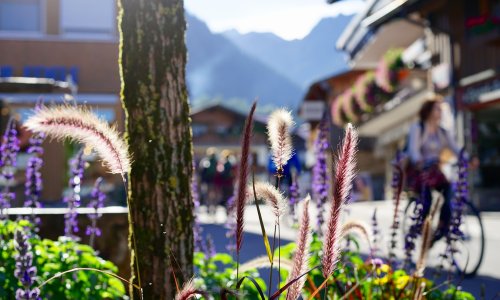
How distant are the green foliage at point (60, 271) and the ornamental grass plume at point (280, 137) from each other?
1.71 m

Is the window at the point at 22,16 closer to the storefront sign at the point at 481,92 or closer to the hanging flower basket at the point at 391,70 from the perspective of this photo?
the hanging flower basket at the point at 391,70

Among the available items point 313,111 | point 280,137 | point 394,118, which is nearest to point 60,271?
point 280,137

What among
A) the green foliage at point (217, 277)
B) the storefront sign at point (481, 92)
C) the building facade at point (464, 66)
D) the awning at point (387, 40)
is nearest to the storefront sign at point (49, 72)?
the awning at point (387, 40)

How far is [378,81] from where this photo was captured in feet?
112

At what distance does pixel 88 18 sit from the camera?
4072 cm

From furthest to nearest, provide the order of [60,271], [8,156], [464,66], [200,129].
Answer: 1. [200,129]
2. [464,66]
3. [8,156]
4. [60,271]

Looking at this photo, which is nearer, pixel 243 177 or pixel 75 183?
pixel 243 177

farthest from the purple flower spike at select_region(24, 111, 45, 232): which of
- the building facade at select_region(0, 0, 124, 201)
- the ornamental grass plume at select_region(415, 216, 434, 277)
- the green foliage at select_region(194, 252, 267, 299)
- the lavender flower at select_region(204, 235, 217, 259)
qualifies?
the building facade at select_region(0, 0, 124, 201)

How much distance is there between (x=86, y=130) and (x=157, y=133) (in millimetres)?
1111

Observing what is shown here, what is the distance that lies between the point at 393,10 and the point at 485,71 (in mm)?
2967

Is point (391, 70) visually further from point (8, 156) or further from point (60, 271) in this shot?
point (60, 271)

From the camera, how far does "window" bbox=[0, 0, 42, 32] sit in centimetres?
4184

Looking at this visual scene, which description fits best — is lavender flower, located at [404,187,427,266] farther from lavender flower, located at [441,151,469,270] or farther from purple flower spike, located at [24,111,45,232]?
purple flower spike, located at [24,111,45,232]

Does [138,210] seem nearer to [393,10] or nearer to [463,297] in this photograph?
[463,297]
